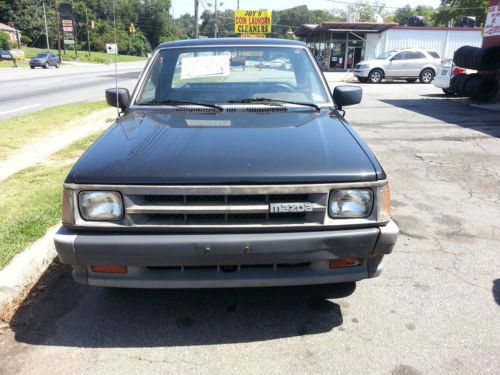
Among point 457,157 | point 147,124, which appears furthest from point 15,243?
point 457,157

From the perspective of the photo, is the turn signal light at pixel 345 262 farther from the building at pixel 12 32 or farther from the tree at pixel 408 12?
the tree at pixel 408 12

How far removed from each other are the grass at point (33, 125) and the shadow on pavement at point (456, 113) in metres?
9.30

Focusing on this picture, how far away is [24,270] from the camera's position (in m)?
3.28

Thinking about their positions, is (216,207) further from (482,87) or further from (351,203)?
(482,87)

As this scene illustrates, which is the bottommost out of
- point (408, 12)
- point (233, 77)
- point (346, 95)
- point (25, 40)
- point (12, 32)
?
point (346, 95)

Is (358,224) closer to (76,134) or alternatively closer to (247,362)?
(247,362)

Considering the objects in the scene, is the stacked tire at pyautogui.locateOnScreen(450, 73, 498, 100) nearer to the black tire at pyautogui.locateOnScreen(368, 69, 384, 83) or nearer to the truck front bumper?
the black tire at pyautogui.locateOnScreen(368, 69, 384, 83)

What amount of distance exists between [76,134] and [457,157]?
7268 millimetres

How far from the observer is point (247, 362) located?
2.51 metres

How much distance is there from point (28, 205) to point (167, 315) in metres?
2.54

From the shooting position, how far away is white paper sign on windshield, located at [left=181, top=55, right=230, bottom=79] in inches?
161

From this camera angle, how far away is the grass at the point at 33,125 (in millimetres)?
8209

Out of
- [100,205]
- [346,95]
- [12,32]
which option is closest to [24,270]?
[100,205]

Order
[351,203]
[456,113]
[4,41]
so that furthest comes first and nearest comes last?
[4,41], [456,113], [351,203]
